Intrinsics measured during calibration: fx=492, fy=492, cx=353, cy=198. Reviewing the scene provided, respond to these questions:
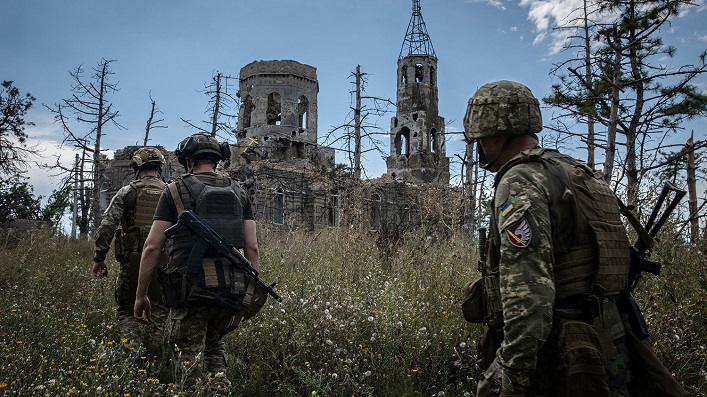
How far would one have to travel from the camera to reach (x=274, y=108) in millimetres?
36062

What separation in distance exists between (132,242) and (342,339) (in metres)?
2.33

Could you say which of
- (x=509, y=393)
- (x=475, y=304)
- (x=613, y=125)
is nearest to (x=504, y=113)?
(x=475, y=304)

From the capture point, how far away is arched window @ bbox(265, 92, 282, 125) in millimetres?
35719

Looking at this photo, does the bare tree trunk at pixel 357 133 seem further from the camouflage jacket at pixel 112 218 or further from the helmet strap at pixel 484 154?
the helmet strap at pixel 484 154

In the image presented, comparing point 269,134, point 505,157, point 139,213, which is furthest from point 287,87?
point 505,157

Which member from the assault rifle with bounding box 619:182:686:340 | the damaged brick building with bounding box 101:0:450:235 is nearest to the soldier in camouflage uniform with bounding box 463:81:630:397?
the assault rifle with bounding box 619:182:686:340

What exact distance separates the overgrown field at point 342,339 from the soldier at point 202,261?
0.33 metres

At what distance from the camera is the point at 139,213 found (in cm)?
495

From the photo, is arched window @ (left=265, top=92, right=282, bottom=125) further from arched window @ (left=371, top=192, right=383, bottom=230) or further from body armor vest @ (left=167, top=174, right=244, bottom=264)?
body armor vest @ (left=167, top=174, right=244, bottom=264)

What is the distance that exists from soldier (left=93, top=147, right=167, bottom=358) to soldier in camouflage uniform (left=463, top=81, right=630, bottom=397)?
3.50 metres

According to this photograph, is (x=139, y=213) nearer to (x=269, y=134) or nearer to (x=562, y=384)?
(x=562, y=384)

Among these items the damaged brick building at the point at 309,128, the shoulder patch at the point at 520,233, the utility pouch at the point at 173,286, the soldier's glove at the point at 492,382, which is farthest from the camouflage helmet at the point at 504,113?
the damaged brick building at the point at 309,128

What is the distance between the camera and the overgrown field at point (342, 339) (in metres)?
3.44

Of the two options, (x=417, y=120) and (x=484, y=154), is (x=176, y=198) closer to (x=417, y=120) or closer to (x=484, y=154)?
(x=484, y=154)
